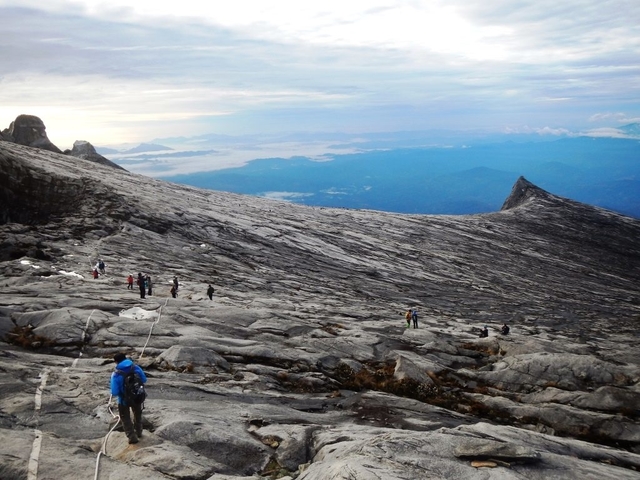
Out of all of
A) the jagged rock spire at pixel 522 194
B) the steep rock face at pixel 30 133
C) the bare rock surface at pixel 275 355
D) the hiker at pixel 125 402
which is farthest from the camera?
the jagged rock spire at pixel 522 194

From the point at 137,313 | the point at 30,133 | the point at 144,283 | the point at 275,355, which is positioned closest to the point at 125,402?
the point at 275,355

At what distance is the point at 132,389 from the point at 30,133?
327ft

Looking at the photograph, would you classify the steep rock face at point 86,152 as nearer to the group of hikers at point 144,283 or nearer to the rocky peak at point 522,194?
the group of hikers at point 144,283

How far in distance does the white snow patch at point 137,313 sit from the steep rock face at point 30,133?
Answer: 7987cm

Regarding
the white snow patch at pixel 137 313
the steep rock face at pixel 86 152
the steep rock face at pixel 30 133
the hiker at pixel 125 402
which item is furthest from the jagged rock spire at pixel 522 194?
the hiker at pixel 125 402

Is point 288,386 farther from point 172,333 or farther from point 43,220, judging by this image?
point 43,220

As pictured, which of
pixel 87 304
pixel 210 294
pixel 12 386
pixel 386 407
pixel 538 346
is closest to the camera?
pixel 12 386

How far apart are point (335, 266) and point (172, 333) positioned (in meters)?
37.6

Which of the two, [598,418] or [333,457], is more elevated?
[333,457]

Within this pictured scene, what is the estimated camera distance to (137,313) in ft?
93.8

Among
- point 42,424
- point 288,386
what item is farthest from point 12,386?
point 288,386

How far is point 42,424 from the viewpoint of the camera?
14.9 m

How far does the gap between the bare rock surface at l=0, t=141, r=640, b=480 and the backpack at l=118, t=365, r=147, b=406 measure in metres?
1.39

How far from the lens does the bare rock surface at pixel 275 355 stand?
1402 centimetres
